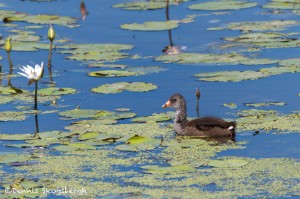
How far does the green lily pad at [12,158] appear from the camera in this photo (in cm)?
1103

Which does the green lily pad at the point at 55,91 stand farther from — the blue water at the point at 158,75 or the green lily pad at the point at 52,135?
the green lily pad at the point at 52,135

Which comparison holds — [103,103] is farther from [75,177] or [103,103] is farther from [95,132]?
[75,177]

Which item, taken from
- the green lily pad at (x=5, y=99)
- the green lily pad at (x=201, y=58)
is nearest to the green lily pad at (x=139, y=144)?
the green lily pad at (x=5, y=99)

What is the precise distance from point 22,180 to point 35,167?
596 millimetres

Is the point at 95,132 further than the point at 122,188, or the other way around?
the point at 95,132

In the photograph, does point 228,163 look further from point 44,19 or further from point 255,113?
point 44,19

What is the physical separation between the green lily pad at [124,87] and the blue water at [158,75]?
0.07m

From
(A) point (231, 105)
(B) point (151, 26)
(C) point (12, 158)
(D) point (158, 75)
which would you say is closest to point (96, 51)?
(D) point (158, 75)

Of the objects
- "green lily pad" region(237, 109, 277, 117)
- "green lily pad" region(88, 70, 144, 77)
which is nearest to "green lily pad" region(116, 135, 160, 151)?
"green lily pad" region(237, 109, 277, 117)

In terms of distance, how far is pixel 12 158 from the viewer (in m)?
11.1

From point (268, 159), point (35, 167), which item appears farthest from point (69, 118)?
point (268, 159)

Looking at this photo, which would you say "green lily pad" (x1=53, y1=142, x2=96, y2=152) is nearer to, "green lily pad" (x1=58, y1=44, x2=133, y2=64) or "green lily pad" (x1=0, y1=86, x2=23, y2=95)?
"green lily pad" (x1=0, y1=86, x2=23, y2=95)

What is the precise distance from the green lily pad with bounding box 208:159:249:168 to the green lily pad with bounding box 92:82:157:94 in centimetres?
337

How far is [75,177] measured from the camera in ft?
34.9
